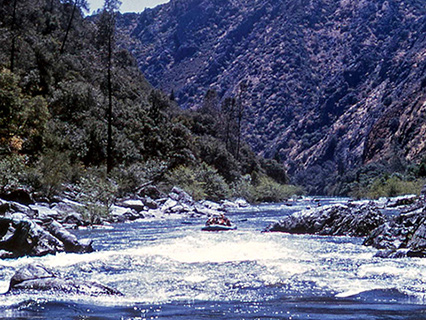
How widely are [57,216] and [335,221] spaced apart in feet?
41.5

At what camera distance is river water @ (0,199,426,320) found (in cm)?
771

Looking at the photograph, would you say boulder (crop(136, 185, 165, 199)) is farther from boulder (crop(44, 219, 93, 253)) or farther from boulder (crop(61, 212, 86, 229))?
boulder (crop(44, 219, 93, 253))

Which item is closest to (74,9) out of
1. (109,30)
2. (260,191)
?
(109,30)

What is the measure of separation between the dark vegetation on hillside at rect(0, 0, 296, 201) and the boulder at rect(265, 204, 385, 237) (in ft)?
41.4

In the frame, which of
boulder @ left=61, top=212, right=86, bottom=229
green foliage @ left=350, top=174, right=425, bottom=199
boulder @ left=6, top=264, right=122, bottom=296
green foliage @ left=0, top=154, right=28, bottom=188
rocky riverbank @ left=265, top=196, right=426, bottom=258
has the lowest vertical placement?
green foliage @ left=350, top=174, right=425, bottom=199

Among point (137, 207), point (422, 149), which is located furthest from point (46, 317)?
point (422, 149)

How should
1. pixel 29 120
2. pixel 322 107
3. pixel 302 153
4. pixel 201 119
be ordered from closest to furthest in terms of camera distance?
pixel 29 120, pixel 201 119, pixel 302 153, pixel 322 107

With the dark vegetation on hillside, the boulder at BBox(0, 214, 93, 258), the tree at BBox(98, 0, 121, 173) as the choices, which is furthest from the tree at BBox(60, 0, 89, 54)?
the boulder at BBox(0, 214, 93, 258)

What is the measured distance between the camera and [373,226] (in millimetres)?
19500

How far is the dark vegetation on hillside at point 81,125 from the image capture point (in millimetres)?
29844

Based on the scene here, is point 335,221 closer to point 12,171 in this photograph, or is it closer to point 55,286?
point 55,286

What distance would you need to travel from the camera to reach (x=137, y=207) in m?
29.4

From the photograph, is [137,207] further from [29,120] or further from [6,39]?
[6,39]

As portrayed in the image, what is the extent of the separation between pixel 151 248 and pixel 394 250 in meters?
7.50
